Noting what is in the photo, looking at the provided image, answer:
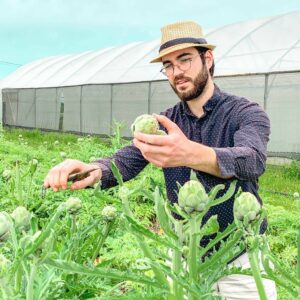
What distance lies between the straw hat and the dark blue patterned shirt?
214mm

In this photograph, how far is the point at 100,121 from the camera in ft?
48.2

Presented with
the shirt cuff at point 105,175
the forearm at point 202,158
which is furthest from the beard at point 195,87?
the forearm at point 202,158

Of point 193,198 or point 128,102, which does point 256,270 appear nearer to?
point 193,198

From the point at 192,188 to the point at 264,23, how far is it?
1190cm

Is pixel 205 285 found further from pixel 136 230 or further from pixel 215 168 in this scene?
pixel 215 168

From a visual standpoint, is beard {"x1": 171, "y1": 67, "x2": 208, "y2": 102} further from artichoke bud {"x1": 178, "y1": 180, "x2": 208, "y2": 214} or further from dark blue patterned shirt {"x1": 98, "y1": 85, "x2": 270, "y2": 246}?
artichoke bud {"x1": 178, "y1": 180, "x2": 208, "y2": 214}

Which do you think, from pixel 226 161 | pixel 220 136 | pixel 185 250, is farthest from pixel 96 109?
pixel 185 250

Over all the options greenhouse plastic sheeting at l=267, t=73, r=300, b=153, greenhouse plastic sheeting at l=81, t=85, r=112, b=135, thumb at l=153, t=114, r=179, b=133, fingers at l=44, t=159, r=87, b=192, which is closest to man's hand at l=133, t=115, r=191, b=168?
thumb at l=153, t=114, r=179, b=133

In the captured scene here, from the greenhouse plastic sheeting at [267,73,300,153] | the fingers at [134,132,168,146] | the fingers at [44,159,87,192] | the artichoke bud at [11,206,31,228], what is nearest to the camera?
the artichoke bud at [11,206,31,228]

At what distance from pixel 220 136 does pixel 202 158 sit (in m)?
0.89

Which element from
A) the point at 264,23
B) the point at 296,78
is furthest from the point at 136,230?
the point at 264,23

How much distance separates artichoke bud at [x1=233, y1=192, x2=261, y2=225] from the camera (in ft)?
2.70

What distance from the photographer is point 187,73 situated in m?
2.12

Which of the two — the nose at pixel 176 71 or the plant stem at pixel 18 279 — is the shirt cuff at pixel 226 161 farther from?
the nose at pixel 176 71
